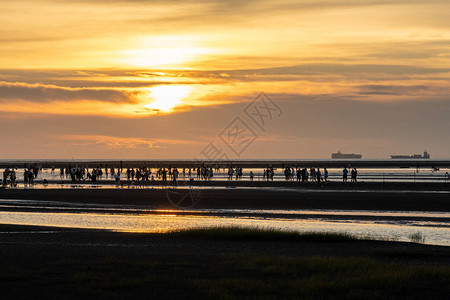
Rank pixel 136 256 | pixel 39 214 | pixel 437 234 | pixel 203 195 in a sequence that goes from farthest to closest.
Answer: pixel 203 195 < pixel 39 214 < pixel 437 234 < pixel 136 256

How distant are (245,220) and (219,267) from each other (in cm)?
1657

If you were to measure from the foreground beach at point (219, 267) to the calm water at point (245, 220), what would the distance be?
4.42m

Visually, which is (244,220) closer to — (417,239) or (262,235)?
(262,235)

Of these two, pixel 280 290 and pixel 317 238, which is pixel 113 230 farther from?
pixel 280 290

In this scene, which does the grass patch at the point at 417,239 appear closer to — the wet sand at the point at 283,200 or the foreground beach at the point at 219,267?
the foreground beach at the point at 219,267

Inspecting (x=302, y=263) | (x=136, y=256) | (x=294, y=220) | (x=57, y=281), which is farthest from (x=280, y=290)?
(x=294, y=220)

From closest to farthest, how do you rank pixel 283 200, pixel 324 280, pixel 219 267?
pixel 324 280
pixel 219 267
pixel 283 200

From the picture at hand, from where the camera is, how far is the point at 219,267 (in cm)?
1761

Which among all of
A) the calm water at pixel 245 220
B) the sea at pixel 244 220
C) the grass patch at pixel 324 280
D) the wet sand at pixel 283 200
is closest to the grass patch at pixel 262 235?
the sea at pixel 244 220

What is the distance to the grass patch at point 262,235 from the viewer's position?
24.6 m

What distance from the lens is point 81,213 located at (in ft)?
127

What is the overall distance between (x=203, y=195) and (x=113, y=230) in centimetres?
2592

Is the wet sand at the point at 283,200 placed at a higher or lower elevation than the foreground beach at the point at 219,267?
lower

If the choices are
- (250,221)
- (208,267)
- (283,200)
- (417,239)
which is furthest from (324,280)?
(283,200)
